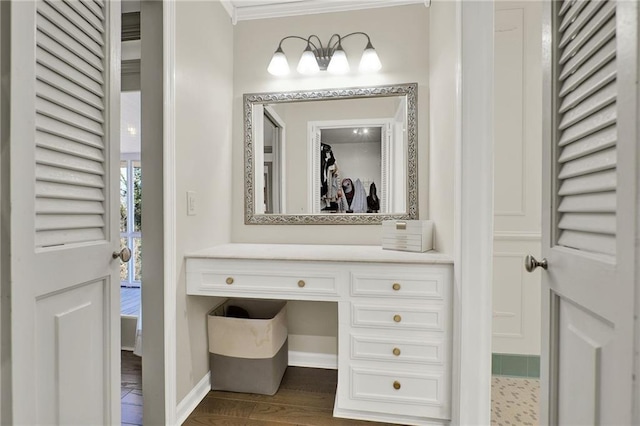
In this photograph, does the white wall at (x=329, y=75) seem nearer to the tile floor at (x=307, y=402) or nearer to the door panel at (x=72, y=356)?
the tile floor at (x=307, y=402)

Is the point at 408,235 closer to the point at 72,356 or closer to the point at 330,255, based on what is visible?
the point at 330,255

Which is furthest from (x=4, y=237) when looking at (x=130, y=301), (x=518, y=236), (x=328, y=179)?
(x=130, y=301)

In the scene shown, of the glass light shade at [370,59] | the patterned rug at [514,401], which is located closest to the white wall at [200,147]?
the glass light shade at [370,59]

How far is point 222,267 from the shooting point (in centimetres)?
177

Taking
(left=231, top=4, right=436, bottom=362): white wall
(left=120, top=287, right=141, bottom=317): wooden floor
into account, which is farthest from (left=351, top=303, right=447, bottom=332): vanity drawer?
(left=120, top=287, right=141, bottom=317): wooden floor

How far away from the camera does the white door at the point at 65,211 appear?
0.77 meters

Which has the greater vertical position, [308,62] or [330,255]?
[308,62]

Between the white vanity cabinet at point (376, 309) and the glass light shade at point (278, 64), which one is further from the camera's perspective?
the glass light shade at point (278, 64)

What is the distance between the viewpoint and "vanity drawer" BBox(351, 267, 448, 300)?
1598 mm

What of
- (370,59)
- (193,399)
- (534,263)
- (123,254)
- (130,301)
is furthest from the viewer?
(130,301)

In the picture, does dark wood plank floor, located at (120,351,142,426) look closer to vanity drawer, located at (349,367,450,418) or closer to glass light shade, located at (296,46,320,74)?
vanity drawer, located at (349,367,450,418)

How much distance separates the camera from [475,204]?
1396mm

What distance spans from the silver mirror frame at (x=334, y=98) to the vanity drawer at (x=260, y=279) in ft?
2.09

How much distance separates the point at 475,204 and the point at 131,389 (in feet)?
7.30
